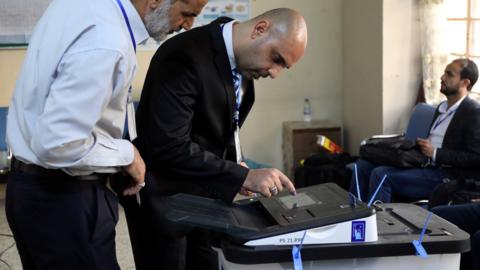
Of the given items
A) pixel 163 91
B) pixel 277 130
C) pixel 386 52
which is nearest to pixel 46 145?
pixel 163 91

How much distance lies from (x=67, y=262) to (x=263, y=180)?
1.64 feet

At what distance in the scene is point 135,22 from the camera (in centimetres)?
134

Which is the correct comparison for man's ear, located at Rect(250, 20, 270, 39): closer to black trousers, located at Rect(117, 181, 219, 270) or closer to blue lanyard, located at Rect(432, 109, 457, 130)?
black trousers, located at Rect(117, 181, 219, 270)

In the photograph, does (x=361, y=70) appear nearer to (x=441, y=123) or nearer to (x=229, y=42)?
(x=441, y=123)

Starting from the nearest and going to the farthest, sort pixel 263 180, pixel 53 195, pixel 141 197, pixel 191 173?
pixel 53 195, pixel 263 180, pixel 191 173, pixel 141 197

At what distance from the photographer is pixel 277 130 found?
4766 millimetres

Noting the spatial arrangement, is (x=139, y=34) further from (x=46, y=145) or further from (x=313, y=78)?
(x=313, y=78)

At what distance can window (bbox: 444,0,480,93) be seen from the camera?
3.79m

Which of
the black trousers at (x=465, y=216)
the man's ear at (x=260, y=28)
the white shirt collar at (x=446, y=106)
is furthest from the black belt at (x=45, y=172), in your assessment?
the white shirt collar at (x=446, y=106)

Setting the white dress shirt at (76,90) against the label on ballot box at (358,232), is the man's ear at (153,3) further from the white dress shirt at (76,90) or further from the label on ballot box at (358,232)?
the label on ballot box at (358,232)

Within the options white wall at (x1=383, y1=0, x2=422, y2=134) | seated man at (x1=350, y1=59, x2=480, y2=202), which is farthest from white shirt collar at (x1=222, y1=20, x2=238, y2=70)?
white wall at (x1=383, y1=0, x2=422, y2=134)

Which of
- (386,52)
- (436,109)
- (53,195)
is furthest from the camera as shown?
(386,52)

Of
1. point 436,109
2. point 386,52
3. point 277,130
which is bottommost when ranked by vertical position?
point 277,130

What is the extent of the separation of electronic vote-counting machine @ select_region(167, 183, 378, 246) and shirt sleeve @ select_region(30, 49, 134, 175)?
0.93ft
